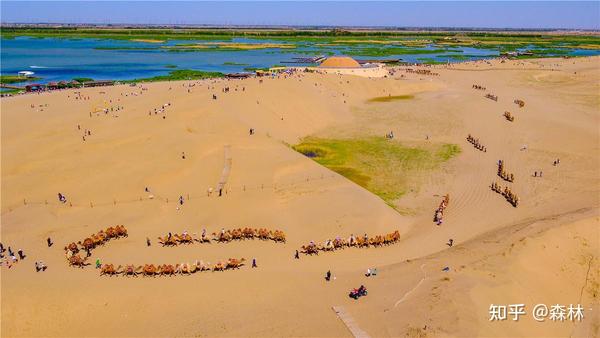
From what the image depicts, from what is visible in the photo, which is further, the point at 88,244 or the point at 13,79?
the point at 13,79

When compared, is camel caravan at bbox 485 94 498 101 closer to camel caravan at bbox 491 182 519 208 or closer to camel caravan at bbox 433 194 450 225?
camel caravan at bbox 491 182 519 208

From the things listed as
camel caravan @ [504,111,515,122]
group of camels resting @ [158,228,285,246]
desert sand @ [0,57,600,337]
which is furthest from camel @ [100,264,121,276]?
camel caravan @ [504,111,515,122]

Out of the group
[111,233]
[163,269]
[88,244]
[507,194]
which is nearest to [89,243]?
[88,244]

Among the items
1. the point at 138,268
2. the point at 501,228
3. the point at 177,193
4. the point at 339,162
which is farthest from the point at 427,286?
the point at 339,162

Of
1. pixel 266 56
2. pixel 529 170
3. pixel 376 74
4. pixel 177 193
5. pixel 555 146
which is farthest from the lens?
pixel 266 56

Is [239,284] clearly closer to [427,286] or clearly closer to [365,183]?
[427,286]

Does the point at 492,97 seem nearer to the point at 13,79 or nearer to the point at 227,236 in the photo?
the point at 227,236
